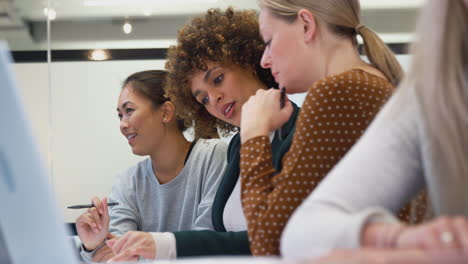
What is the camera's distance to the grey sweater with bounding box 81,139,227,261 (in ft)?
6.26

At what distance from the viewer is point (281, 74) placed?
4.14 ft

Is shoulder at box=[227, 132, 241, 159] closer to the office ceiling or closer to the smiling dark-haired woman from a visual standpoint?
the smiling dark-haired woman

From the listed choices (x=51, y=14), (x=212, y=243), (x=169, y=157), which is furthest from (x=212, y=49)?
(x=51, y=14)

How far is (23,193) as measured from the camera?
0.54 metres

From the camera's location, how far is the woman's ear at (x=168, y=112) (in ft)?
7.18

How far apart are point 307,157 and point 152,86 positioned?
1.36 m

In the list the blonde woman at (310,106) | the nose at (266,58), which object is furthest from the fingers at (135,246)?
the nose at (266,58)

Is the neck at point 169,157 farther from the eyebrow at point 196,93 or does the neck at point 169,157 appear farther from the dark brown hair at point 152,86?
the eyebrow at point 196,93

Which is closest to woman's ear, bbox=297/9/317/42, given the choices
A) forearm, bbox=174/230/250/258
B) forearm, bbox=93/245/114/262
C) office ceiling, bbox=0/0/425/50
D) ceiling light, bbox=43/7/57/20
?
forearm, bbox=174/230/250/258

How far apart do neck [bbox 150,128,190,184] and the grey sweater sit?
3cm

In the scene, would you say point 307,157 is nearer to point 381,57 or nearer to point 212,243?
point 381,57

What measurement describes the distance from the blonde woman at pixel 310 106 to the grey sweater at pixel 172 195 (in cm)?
74

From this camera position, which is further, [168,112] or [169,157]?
[168,112]

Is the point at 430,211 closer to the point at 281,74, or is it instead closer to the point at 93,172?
the point at 281,74
